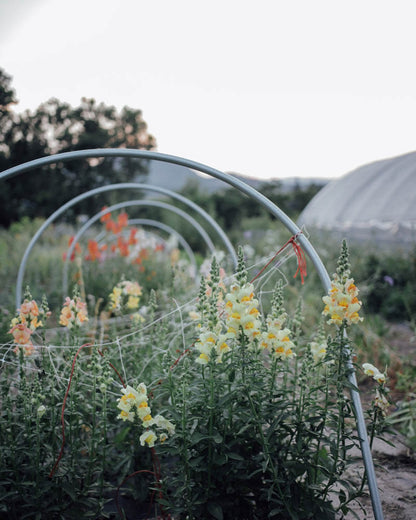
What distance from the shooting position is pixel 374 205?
9711 mm

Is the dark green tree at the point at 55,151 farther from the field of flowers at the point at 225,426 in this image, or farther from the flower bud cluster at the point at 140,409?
the flower bud cluster at the point at 140,409

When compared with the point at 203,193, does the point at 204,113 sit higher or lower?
higher

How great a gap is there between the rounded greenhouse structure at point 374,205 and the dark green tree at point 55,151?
10095 millimetres

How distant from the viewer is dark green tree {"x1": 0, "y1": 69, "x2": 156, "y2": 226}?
55.1 feet

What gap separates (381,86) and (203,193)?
11.5m

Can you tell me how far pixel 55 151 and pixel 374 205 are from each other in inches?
547

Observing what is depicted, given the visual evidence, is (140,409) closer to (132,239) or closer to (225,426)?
(225,426)

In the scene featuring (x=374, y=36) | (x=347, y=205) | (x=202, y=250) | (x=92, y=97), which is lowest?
(x=202, y=250)

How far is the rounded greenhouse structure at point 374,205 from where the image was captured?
326 inches

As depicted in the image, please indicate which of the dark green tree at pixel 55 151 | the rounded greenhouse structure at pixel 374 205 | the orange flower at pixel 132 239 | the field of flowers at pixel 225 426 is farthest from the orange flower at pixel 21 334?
the dark green tree at pixel 55 151

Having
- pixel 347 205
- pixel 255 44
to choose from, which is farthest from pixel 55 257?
pixel 347 205

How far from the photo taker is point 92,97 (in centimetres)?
1998

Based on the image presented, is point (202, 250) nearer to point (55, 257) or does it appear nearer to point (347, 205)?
point (347, 205)

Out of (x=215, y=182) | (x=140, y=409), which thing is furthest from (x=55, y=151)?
(x=140, y=409)
